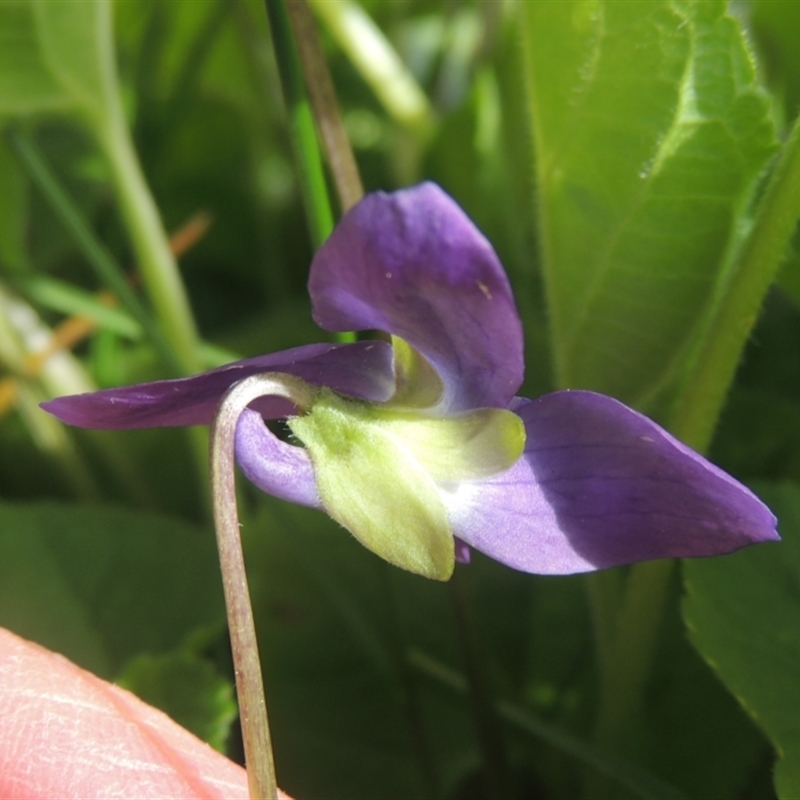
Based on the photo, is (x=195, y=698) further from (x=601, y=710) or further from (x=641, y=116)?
(x=641, y=116)

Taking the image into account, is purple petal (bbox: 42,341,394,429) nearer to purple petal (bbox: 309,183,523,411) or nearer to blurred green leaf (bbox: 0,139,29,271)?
purple petal (bbox: 309,183,523,411)

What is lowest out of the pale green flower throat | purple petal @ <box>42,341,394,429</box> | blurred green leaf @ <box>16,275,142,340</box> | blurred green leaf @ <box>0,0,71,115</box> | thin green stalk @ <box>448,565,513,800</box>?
thin green stalk @ <box>448,565,513,800</box>

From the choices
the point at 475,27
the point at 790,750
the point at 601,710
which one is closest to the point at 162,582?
the point at 601,710

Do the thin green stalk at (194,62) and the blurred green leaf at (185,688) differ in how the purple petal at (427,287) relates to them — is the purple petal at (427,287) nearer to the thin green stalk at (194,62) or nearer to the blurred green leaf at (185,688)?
the blurred green leaf at (185,688)

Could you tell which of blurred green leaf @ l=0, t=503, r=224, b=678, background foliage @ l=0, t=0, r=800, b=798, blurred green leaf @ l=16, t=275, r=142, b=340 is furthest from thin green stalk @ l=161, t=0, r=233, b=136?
blurred green leaf @ l=0, t=503, r=224, b=678

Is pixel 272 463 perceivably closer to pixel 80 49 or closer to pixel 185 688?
pixel 185 688

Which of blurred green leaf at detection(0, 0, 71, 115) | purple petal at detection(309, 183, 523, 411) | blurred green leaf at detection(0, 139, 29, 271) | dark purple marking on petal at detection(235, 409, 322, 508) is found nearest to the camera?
purple petal at detection(309, 183, 523, 411)

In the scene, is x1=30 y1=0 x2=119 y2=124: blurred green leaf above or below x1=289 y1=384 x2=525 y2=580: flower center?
above

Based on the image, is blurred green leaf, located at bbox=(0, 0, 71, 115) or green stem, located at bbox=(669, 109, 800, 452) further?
blurred green leaf, located at bbox=(0, 0, 71, 115)

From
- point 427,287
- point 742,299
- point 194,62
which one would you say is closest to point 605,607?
point 742,299
